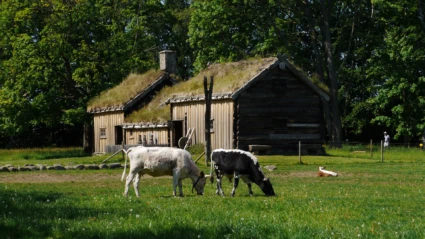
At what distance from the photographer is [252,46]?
2859 inches

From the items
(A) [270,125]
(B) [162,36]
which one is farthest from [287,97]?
(B) [162,36]

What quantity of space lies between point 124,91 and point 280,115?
14407mm

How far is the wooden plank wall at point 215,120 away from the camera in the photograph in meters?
49.7

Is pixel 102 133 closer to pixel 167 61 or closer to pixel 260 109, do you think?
pixel 167 61

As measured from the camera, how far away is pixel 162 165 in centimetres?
2323

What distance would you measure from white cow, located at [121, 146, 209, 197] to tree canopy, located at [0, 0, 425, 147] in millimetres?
42120

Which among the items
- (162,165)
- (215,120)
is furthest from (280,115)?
(162,165)

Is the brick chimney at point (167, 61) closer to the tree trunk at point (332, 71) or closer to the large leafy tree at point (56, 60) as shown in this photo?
the large leafy tree at point (56, 60)

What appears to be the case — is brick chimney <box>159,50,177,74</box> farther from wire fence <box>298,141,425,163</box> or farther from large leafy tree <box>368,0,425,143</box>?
large leafy tree <box>368,0,425,143</box>

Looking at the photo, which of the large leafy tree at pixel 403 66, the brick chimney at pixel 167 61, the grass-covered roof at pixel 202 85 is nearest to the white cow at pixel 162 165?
the grass-covered roof at pixel 202 85

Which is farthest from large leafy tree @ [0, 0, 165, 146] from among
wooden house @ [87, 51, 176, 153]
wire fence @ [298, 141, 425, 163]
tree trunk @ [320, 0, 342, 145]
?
wire fence @ [298, 141, 425, 163]

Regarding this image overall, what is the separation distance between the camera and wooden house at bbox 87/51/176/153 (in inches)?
2320

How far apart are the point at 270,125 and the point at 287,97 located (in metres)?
2.08

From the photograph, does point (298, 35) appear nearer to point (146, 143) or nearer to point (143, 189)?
point (146, 143)
